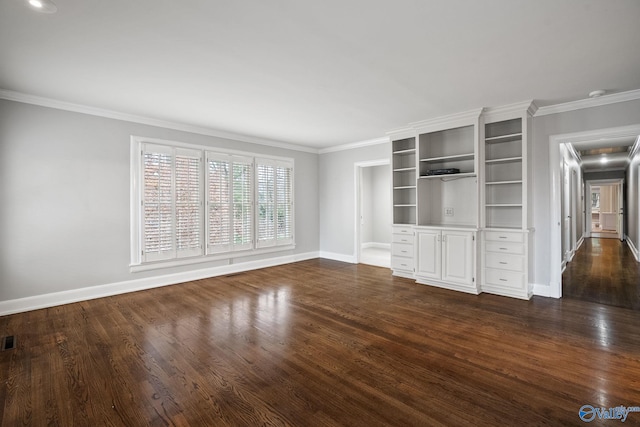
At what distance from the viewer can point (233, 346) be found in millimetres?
2703

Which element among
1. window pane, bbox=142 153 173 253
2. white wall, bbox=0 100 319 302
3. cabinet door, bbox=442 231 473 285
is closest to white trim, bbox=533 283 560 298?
cabinet door, bbox=442 231 473 285

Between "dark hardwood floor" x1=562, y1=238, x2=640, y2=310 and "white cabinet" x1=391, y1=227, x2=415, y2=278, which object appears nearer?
"dark hardwood floor" x1=562, y1=238, x2=640, y2=310

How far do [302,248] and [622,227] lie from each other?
36.7 ft

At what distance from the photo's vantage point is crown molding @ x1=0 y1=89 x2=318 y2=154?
3676 mm

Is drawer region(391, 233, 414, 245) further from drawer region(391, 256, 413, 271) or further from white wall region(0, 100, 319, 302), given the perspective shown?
white wall region(0, 100, 319, 302)

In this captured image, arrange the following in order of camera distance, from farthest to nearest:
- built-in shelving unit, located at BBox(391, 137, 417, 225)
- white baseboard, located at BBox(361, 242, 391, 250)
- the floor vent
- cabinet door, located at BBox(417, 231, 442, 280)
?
white baseboard, located at BBox(361, 242, 391, 250) < built-in shelving unit, located at BBox(391, 137, 417, 225) < cabinet door, located at BBox(417, 231, 442, 280) < the floor vent

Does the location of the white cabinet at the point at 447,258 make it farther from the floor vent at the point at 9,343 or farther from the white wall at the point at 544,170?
the floor vent at the point at 9,343

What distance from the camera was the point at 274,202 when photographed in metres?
6.37

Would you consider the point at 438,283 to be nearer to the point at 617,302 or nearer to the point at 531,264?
the point at 531,264

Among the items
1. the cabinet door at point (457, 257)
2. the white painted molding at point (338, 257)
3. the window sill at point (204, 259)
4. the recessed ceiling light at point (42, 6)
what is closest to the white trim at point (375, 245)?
the white painted molding at point (338, 257)

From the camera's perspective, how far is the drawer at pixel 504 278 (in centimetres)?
406

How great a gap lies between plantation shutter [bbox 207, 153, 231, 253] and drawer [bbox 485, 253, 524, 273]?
445 cm

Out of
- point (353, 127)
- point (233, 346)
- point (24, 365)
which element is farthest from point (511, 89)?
point (24, 365)

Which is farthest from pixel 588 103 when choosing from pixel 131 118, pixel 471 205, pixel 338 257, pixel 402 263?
pixel 131 118
